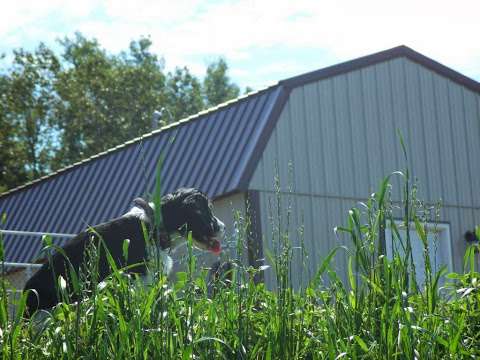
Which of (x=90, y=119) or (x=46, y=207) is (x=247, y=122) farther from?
(x=90, y=119)

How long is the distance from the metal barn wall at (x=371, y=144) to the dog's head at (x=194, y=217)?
17.2 feet

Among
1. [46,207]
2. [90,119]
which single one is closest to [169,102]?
[90,119]

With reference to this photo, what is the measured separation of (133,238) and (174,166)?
26.7 feet

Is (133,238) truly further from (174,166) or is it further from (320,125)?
(320,125)

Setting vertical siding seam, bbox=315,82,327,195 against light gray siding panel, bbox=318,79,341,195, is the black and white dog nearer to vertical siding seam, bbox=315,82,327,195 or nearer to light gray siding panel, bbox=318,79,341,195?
vertical siding seam, bbox=315,82,327,195

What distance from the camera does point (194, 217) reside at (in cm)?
830

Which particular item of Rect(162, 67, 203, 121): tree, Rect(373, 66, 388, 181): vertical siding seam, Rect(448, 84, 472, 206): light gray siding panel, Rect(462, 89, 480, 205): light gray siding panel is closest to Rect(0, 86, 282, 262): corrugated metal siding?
Rect(373, 66, 388, 181): vertical siding seam

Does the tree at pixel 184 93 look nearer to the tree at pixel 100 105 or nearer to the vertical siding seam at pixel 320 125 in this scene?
the tree at pixel 100 105

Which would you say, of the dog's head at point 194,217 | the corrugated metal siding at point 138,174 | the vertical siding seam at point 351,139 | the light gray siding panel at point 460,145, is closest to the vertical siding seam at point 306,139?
the corrugated metal siding at point 138,174

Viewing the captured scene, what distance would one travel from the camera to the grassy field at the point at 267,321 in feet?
9.14

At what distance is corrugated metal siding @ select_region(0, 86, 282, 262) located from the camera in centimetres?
1426

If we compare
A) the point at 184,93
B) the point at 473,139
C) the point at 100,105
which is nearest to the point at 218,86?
the point at 184,93

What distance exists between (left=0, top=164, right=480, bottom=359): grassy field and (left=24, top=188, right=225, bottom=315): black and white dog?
1404 mm

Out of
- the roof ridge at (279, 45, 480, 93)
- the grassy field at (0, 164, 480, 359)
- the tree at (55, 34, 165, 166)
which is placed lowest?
the grassy field at (0, 164, 480, 359)
